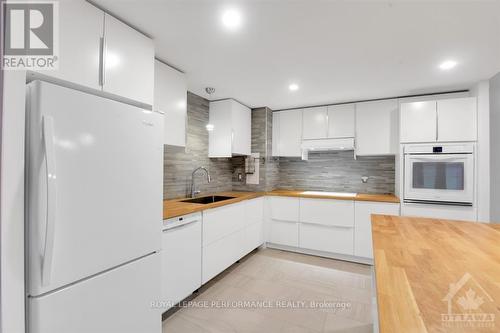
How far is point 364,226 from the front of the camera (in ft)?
9.62

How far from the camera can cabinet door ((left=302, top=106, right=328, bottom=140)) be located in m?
3.47

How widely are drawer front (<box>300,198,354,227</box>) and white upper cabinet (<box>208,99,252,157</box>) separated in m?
1.26

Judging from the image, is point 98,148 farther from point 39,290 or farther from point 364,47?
point 364,47

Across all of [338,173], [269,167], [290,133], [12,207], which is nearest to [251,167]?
[269,167]

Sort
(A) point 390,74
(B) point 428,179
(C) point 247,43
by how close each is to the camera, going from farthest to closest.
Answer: (B) point 428,179
(A) point 390,74
(C) point 247,43

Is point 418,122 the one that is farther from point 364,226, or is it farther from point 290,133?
point 290,133

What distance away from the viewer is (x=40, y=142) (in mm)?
949

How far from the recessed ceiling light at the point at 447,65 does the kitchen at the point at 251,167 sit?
21mm

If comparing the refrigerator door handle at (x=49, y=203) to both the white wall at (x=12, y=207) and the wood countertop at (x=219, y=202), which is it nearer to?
the white wall at (x=12, y=207)

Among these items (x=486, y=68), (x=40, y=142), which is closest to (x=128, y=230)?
(x=40, y=142)

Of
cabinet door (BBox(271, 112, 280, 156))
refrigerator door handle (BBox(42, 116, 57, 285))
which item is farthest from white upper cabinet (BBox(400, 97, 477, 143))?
refrigerator door handle (BBox(42, 116, 57, 285))

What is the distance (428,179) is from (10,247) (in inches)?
139

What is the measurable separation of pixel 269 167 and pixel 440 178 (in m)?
2.19

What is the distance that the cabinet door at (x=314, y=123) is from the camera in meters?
3.47
